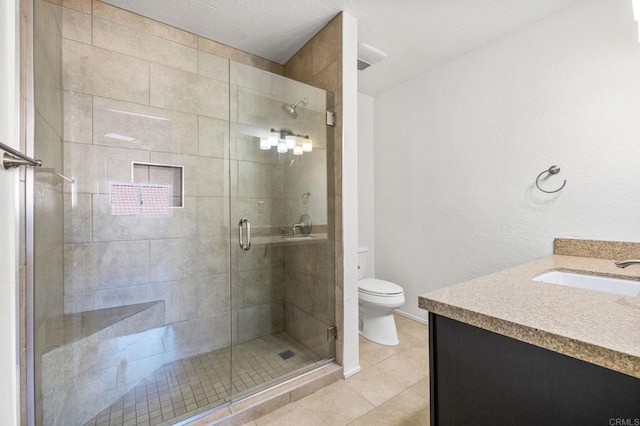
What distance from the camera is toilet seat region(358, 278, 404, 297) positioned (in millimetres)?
2139

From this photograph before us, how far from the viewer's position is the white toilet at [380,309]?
2.13 m

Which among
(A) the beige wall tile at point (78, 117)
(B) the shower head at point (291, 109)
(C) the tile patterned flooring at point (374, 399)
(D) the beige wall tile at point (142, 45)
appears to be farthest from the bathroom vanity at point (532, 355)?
(D) the beige wall tile at point (142, 45)

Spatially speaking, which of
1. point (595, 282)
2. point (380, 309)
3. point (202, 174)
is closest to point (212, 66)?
point (202, 174)

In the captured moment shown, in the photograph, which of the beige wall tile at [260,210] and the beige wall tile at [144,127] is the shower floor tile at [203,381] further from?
the beige wall tile at [144,127]

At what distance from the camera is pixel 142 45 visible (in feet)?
6.03

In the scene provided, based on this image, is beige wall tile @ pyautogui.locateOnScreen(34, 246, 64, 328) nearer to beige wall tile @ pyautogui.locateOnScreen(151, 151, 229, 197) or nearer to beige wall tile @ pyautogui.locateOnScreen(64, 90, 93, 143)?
beige wall tile @ pyautogui.locateOnScreen(64, 90, 93, 143)

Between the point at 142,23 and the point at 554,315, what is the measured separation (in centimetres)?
270

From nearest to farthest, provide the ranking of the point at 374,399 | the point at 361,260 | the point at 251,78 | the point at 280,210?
the point at 374,399, the point at 251,78, the point at 280,210, the point at 361,260

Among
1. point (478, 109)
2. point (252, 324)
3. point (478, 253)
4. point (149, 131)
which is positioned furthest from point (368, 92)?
point (252, 324)

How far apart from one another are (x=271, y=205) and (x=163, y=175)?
81 centimetres

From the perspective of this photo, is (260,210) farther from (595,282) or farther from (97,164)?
(595,282)

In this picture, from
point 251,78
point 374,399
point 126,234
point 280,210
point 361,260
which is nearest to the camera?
point 374,399

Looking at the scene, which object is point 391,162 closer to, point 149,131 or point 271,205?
point 271,205

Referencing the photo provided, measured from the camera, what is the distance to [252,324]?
2154mm
